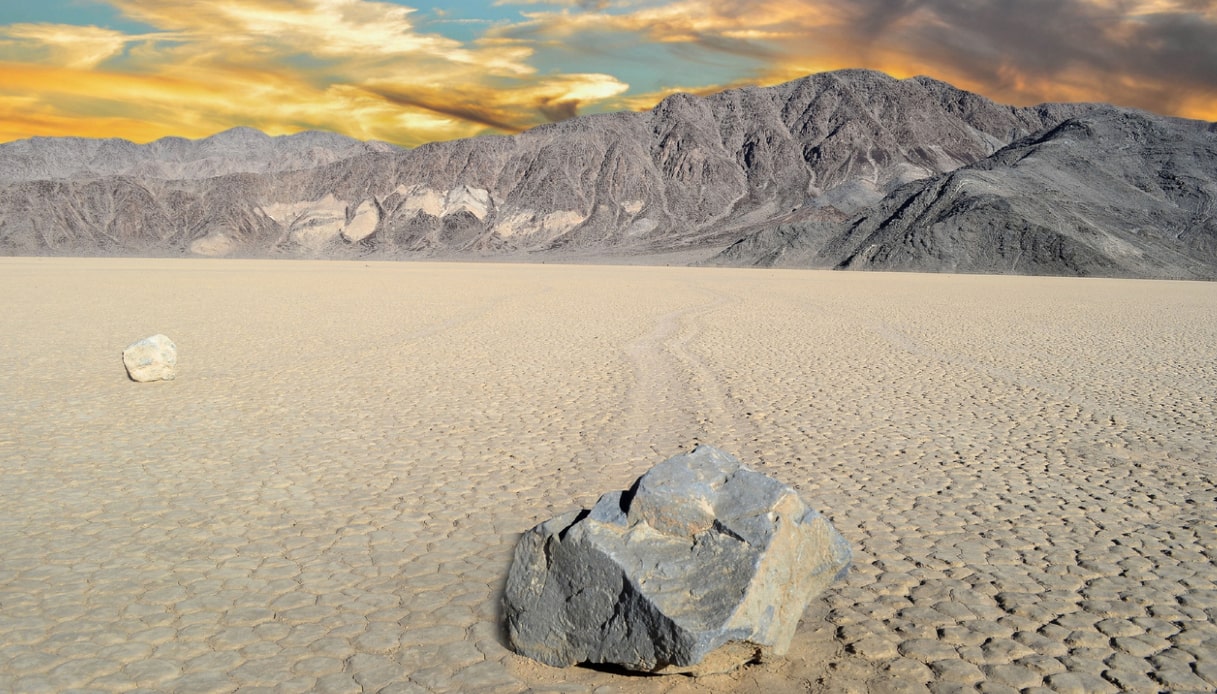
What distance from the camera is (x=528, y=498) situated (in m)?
5.96

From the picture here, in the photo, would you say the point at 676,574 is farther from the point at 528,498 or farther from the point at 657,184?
the point at 657,184

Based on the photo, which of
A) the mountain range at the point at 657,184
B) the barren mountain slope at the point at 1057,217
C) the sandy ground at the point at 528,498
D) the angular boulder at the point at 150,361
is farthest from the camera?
the mountain range at the point at 657,184

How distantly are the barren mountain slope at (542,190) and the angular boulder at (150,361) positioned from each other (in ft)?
270

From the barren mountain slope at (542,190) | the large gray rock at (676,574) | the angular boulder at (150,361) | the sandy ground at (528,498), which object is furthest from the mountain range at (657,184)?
the large gray rock at (676,574)

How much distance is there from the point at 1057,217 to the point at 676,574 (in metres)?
67.6

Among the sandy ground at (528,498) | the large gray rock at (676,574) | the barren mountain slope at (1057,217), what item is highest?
the barren mountain slope at (1057,217)

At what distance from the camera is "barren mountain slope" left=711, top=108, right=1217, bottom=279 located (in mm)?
58688

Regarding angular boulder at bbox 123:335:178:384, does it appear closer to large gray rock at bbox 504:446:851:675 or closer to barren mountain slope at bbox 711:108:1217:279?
large gray rock at bbox 504:446:851:675

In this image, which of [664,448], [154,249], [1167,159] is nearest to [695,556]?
[664,448]

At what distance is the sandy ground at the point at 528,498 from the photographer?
3699 mm

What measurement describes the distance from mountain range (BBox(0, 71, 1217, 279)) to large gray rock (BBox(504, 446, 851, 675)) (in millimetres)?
68859

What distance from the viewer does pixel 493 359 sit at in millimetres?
12414

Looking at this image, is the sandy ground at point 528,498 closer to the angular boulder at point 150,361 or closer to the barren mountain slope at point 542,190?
the angular boulder at point 150,361

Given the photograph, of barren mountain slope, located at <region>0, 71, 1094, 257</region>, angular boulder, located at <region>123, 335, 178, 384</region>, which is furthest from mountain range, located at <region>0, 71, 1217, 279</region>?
angular boulder, located at <region>123, 335, 178, 384</region>
